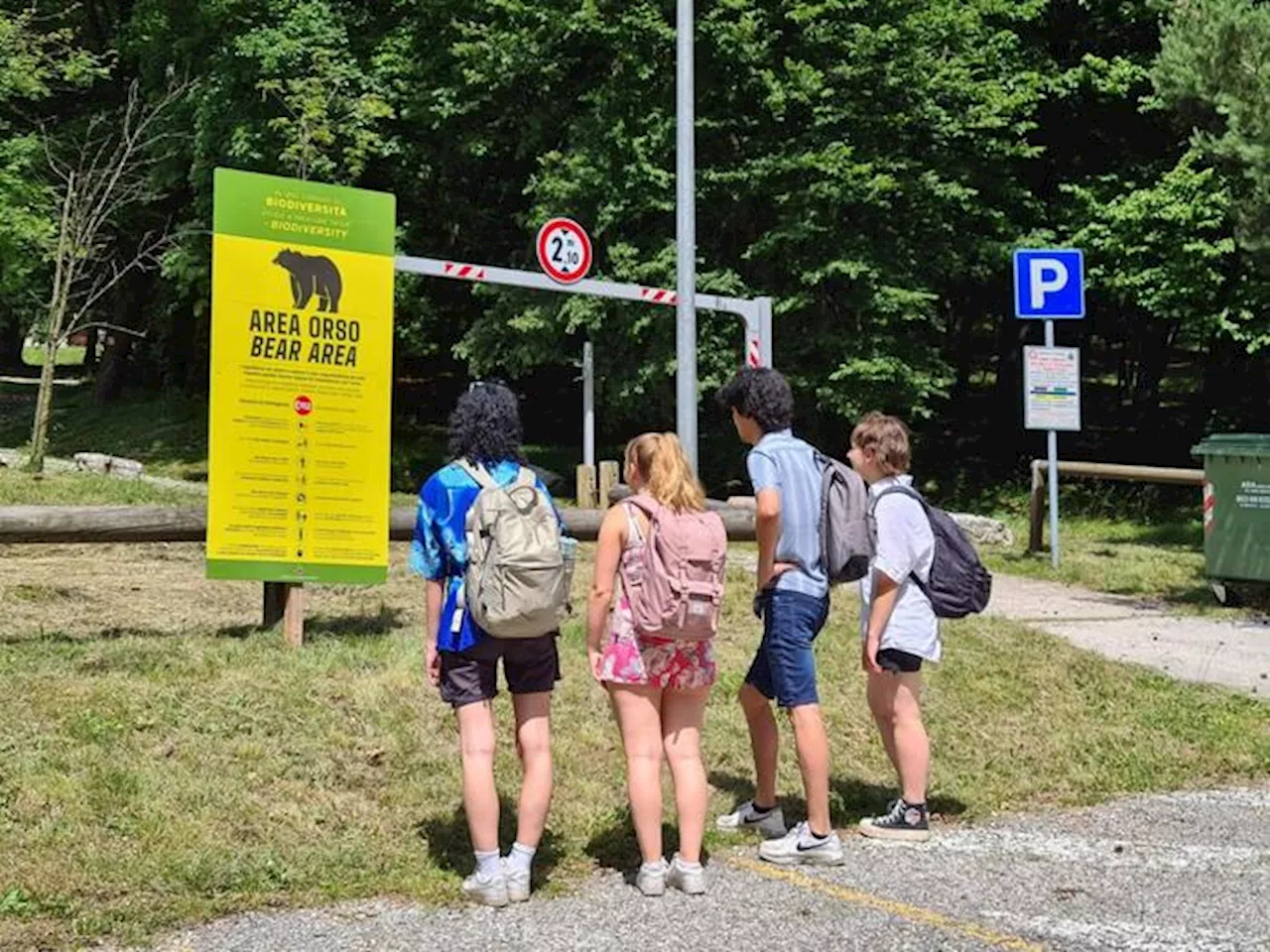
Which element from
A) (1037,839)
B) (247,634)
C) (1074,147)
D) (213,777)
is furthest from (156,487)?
(1074,147)

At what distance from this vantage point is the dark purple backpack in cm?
583

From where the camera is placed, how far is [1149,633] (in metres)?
11.0

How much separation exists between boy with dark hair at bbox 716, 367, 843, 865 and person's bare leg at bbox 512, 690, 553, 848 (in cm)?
94

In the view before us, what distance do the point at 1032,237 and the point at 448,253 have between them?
985cm

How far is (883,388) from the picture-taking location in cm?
2091

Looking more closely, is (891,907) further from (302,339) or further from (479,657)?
(302,339)

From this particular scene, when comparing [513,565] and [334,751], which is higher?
[513,565]

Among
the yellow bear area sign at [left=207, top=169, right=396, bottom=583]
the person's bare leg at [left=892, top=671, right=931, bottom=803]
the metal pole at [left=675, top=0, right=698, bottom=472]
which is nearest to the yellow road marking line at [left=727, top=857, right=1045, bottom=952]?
the person's bare leg at [left=892, top=671, right=931, bottom=803]

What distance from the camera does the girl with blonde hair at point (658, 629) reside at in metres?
4.94

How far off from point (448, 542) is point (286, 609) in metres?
3.38

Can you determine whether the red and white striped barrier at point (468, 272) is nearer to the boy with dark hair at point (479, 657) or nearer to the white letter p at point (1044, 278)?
the white letter p at point (1044, 278)

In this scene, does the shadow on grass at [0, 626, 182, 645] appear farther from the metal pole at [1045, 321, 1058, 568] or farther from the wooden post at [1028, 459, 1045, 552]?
the wooden post at [1028, 459, 1045, 552]

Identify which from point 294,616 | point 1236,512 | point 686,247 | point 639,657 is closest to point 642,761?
point 639,657

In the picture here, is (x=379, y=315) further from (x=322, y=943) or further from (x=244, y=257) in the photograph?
(x=322, y=943)
